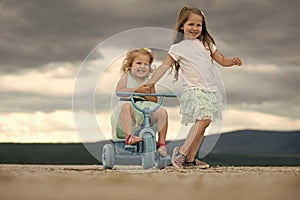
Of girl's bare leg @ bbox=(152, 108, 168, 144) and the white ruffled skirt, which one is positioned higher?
the white ruffled skirt

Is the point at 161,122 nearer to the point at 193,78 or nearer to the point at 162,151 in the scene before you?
the point at 162,151

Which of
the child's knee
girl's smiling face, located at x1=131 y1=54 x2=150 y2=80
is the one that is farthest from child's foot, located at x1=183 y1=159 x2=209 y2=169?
girl's smiling face, located at x1=131 y1=54 x2=150 y2=80

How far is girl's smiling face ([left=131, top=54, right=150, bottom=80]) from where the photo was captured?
519 centimetres

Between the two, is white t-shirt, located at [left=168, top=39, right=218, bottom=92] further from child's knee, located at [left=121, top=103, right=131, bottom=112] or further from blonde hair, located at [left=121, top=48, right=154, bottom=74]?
child's knee, located at [left=121, top=103, right=131, bottom=112]

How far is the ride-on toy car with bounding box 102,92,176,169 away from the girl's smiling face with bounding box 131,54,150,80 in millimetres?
221

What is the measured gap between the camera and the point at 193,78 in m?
5.11

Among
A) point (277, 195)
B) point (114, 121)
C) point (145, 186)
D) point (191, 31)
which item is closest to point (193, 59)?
point (191, 31)

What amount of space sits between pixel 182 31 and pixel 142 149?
3.52ft

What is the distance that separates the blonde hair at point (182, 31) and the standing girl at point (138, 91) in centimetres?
25

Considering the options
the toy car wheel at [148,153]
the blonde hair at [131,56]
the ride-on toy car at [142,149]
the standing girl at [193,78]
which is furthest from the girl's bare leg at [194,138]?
the blonde hair at [131,56]

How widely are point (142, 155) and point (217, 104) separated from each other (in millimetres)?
768

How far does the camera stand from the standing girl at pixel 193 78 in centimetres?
508

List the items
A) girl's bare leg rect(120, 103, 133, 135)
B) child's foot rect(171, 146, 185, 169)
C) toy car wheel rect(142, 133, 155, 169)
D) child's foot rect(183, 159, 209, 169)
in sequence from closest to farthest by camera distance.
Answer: toy car wheel rect(142, 133, 155, 169) < girl's bare leg rect(120, 103, 133, 135) < child's foot rect(171, 146, 185, 169) < child's foot rect(183, 159, 209, 169)

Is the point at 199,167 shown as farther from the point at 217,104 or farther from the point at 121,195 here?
the point at 121,195
